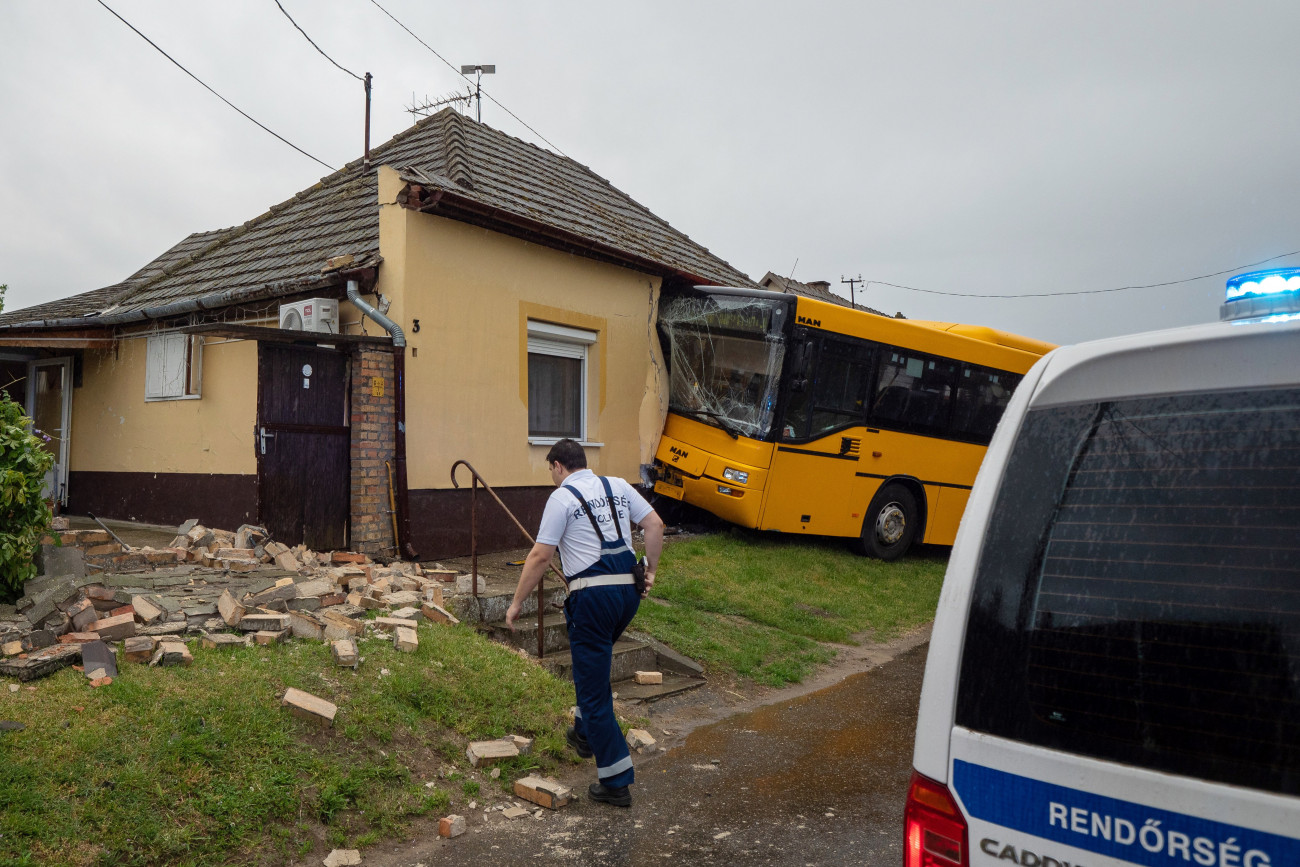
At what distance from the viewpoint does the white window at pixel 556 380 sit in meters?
10.6

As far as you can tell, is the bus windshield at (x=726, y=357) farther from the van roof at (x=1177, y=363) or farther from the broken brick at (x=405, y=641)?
the van roof at (x=1177, y=363)

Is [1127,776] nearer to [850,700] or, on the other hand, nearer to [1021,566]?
[1021,566]

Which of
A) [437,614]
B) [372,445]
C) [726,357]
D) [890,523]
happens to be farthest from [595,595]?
[890,523]

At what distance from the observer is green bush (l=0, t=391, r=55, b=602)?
530 centimetres

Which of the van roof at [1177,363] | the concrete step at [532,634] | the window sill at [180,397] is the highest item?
the van roof at [1177,363]

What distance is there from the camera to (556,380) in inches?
Result: 435

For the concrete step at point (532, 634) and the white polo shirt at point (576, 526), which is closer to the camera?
the white polo shirt at point (576, 526)

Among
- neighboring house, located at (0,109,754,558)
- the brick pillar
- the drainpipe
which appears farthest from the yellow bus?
the brick pillar

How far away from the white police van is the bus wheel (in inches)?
402

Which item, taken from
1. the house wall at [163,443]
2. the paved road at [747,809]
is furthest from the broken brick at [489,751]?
the house wall at [163,443]

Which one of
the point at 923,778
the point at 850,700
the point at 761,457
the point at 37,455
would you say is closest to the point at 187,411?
the point at 37,455

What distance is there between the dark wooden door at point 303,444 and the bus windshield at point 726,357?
4597 millimetres

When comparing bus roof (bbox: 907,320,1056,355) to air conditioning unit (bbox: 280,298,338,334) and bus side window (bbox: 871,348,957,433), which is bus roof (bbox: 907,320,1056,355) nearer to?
bus side window (bbox: 871,348,957,433)

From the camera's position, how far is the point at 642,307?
1201 cm
